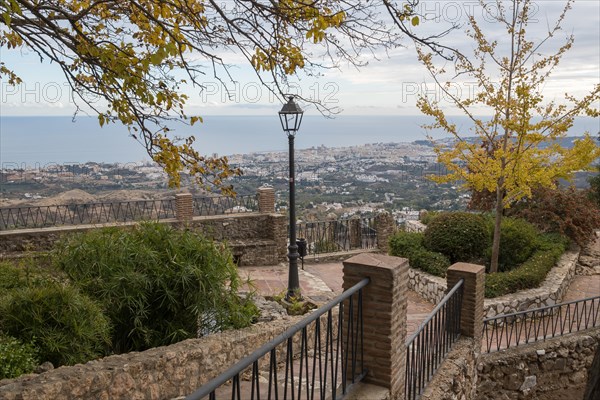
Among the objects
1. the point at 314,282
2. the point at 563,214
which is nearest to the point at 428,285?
the point at 314,282

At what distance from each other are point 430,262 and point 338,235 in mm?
5380

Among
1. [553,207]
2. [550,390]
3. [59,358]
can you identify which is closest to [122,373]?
[59,358]

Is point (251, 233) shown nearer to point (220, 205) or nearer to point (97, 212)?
point (220, 205)

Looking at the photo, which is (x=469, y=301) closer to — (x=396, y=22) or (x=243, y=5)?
(x=396, y=22)

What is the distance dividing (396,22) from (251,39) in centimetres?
158

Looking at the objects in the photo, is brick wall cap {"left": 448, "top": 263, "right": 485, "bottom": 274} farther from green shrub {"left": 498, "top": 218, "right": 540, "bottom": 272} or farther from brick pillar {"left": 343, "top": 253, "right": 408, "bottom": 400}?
green shrub {"left": 498, "top": 218, "right": 540, "bottom": 272}

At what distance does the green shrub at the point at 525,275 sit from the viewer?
10812 mm

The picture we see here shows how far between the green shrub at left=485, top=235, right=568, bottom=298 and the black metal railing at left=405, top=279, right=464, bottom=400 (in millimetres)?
4311

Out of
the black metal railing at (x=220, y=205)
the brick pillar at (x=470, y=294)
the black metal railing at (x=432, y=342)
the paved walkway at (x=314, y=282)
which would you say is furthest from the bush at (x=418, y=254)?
the black metal railing at (x=220, y=205)

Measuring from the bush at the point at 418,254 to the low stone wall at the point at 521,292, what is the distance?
0.19 m

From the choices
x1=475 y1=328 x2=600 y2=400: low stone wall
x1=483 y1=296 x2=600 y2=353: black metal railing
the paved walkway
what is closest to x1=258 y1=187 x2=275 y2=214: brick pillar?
the paved walkway

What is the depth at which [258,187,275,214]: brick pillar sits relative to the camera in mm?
15680

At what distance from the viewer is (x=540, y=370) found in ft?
30.7

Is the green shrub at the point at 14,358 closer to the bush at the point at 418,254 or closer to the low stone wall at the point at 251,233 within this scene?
the bush at the point at 418,254
